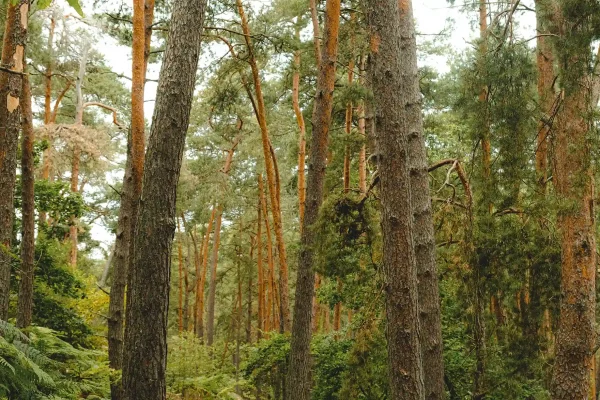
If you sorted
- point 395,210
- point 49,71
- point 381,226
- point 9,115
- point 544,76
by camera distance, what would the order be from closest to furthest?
point 395,210 < point 381,226 < point 9,115 < point 544,76 < point 49,71

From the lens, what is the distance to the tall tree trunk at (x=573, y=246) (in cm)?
623

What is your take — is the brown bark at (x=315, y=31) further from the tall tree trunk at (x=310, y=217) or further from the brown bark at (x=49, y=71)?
the brown bark at (x=49, y=71)

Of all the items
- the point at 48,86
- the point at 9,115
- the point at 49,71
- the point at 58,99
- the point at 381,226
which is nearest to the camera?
the point at 381,226

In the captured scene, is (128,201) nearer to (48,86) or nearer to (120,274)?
(120,274)

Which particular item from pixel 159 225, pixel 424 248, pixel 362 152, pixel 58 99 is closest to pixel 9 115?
pixel 159 225

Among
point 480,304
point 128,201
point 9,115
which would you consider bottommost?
point 480,304

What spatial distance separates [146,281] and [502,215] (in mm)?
5025

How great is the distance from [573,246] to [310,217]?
345 centimetres

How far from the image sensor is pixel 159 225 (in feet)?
13.5

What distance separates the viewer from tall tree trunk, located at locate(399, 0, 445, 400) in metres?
6.46

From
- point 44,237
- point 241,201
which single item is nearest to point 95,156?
point 44,237

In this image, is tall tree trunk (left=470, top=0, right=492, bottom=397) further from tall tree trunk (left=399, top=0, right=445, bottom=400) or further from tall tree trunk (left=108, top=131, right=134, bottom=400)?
tall tree trunk (left=108, top=131, right=134, bottom=400)

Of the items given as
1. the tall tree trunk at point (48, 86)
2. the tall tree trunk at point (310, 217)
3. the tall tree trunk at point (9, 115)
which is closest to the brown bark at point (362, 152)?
the tall tree trunk at point (310, 217)

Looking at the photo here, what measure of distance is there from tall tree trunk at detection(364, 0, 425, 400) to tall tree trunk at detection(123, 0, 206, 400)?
5.91 ft
